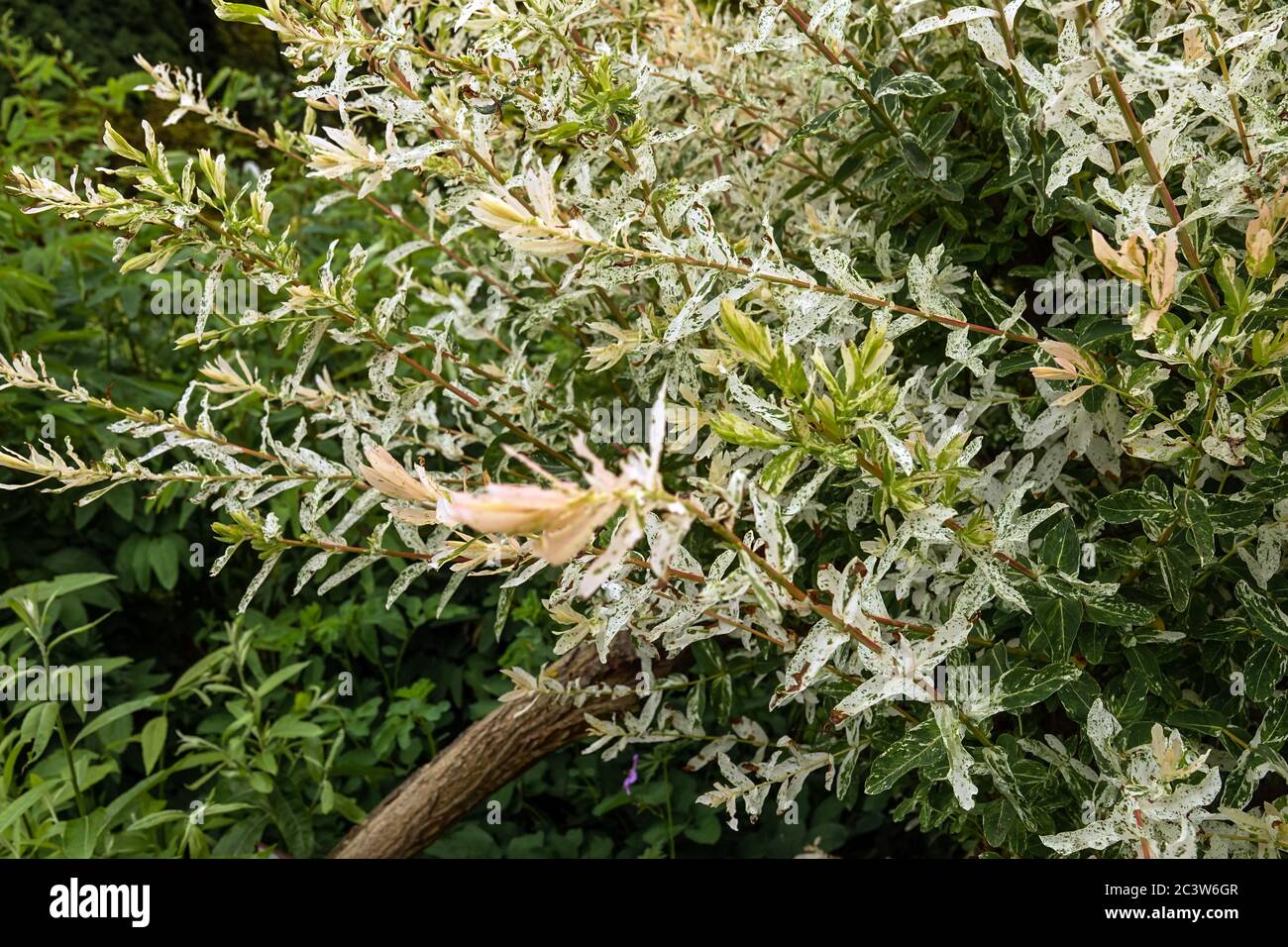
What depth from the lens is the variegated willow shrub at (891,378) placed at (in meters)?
1.11

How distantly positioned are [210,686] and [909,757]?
172 centimetres

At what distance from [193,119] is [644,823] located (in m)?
5.37

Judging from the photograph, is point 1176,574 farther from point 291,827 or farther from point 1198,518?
point 291,827

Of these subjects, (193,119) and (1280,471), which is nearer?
(1280,471)

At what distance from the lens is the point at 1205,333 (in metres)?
1.13

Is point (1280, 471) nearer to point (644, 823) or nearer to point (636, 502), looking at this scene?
point (636, 502)

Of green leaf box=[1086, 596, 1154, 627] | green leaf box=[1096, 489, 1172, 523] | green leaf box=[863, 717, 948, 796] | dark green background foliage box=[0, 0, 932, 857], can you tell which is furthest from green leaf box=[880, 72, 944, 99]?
dark green background foliage box=[0, 0, 932, 857]

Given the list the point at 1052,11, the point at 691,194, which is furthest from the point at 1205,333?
the point at 691,194

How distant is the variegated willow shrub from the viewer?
3.66 ft

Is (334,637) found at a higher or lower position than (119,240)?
lower

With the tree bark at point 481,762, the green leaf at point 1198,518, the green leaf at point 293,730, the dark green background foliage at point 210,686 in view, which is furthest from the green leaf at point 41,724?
the green leaf at point 1198,518

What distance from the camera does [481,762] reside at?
2.28m

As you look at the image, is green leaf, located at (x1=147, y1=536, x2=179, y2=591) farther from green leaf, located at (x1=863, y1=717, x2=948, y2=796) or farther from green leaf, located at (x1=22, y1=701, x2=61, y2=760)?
green leaf, located at (x1=863, y1=717, x2=948, y2=796)

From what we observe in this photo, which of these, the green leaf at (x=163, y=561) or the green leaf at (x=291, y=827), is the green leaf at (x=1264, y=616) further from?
the green leaf at (x=163, y=561)
